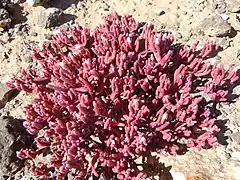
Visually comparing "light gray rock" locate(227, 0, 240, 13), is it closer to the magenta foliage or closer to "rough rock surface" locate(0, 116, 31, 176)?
the magenta foliage

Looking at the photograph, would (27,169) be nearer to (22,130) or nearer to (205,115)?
(22,130)

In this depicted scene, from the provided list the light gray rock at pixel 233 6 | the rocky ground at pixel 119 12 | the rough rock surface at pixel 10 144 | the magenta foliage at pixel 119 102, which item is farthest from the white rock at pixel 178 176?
the light gray rock at pixel 233 6

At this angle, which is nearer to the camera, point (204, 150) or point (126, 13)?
point (204, 150)

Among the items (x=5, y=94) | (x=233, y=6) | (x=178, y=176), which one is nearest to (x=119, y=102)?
(x=178, y=176)

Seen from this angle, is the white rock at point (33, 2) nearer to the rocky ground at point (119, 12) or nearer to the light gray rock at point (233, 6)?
the rocky ground at point (119, 12)

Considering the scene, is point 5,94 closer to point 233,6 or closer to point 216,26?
point 216,26

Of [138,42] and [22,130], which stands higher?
[138,42]

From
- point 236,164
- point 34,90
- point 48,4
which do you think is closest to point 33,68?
point 34,90
